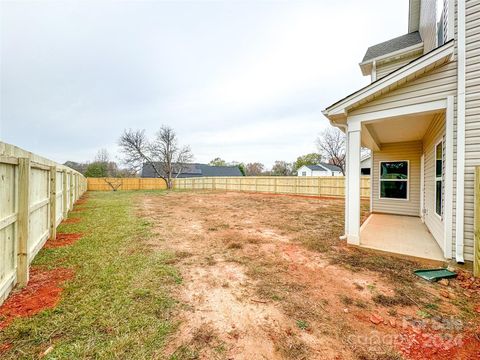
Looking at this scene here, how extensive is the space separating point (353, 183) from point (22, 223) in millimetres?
5399

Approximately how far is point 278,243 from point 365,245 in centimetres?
181

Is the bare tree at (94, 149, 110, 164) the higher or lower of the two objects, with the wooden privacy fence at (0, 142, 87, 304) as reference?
higher

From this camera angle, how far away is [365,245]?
→ 428 cm

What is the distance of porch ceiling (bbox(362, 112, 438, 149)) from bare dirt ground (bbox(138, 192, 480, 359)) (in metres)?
3.06

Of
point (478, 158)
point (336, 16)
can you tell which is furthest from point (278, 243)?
point (336, 16)

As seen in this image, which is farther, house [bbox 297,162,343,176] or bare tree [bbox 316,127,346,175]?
house [bbox 297,162,343,176]

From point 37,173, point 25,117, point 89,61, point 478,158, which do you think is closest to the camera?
point 478,158

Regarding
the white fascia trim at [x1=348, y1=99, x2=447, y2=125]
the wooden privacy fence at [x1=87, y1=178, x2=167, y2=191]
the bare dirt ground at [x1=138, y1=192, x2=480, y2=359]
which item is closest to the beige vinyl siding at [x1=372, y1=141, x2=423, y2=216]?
the white fascia trim at [x1=348, y1=99, x2=447, y2=125]

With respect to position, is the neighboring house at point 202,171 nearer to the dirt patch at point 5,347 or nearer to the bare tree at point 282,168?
the bare tree at point 282,168

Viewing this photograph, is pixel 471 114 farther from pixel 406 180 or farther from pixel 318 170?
pixel 318 170

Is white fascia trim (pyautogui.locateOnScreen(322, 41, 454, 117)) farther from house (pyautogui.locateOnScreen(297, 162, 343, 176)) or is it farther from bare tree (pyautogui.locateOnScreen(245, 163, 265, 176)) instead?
bare tree (pyautogui.locateOnScreen(245, 163, 265, 176))

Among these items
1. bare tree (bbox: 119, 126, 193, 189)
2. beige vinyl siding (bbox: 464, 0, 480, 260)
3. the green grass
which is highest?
bare tree (bbox: 119, 126, 193, 189)

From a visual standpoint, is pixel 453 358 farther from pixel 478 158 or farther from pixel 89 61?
pixel 89 61

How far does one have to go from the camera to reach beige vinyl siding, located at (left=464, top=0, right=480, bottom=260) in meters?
3.09
